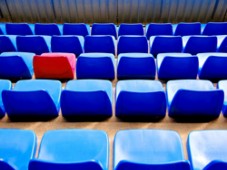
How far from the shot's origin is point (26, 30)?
421 cm

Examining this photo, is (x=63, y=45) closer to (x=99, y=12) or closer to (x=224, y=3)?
(x=99, y=12)

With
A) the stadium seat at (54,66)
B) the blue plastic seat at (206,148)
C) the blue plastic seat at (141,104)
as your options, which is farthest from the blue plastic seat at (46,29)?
the blue plastic seat at (206,148)

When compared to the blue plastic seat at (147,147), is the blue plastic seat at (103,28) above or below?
above

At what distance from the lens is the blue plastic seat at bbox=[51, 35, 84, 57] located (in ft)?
10.5

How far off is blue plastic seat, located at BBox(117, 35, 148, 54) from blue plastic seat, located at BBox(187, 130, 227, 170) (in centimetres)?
179

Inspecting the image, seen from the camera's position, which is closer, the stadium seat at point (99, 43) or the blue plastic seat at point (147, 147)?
the blue plastic seat at point (147, 147)

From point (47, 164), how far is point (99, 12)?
5130 millimetres

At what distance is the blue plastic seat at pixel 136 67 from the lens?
2.47 meters

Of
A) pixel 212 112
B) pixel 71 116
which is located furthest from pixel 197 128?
pixel 71 116

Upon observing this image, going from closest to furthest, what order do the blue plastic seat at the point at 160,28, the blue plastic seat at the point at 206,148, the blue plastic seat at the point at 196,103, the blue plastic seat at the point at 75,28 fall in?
the blue plastic seat at the point at 206,148 → the blue plastic seat at the point at 196,103 → the blue plastic seat at the point at 160,28 → the blue plastic seat at the point at 75,28

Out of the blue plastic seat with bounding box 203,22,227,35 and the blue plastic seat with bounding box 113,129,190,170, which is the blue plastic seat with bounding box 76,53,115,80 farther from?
the blue plastic seat with bounding box 203,22,227,35

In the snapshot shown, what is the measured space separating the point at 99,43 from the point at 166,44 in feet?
2.96

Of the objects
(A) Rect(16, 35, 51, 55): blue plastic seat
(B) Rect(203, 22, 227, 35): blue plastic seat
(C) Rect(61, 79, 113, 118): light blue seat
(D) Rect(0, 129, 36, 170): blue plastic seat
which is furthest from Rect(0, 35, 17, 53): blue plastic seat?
(B) Rect(203, 22, 227, 35): blue plastic seat

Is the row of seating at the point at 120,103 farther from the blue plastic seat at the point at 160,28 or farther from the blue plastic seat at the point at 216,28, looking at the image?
the blue plastic seat at the point at 216,28
